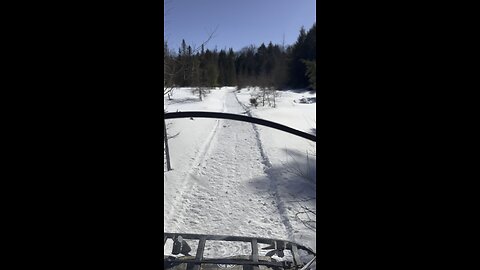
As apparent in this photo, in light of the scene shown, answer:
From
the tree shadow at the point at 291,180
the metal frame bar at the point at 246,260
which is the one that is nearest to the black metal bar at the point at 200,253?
the metal frame bar at the point at 246,260

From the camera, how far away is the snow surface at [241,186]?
4473 mm

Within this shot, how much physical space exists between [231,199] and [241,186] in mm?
673

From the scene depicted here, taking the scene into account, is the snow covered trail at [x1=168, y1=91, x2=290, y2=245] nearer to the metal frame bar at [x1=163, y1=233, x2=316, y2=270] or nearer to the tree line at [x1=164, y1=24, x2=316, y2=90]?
the metal frame bar at [x1=163, y1=233, x2=316, y2=270]

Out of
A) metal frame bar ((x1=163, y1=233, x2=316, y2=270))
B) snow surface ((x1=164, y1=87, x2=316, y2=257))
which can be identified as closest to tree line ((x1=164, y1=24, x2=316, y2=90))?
snow surface ((x1=164, y1=87, x2=316, y2=257))

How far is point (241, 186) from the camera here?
20.5 ft

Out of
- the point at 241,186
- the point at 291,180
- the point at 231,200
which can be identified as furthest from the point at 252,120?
the point at 291,180

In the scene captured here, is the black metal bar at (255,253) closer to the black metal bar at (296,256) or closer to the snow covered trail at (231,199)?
the black metal bar at (296,256)

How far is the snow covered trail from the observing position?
4.46 metres

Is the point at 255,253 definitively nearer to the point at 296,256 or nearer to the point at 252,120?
the point at 296,256
